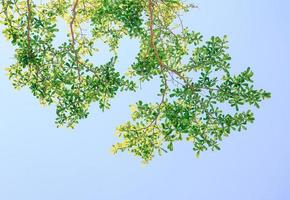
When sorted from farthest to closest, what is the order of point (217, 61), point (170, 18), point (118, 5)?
point (170, 18) → point (118, 5) → point (217, 61)

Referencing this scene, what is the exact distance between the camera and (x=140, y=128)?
39.6 ft

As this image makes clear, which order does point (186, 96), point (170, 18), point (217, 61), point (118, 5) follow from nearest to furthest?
point (186, 96) → point (217, 61) → point (118, 5) → point (170, 18)

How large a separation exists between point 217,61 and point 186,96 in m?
1.38

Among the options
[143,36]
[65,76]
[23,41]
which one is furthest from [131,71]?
[23,41]

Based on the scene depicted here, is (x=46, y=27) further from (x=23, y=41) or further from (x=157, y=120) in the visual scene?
(x=157, y=120)

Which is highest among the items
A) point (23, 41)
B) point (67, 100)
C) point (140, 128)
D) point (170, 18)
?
point (170, 18)

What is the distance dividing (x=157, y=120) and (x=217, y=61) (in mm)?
2050

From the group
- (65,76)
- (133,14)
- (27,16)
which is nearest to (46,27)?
(27,16)

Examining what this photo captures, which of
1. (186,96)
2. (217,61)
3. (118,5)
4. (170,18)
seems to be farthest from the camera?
(170,18)

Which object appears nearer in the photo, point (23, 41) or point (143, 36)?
point (23, 41)

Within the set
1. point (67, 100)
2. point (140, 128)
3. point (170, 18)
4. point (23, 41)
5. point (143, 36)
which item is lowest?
point (140, 128)

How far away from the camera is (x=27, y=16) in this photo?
12.8 m

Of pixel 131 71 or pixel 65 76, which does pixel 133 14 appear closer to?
pixel 131 71

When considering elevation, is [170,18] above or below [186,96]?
above
